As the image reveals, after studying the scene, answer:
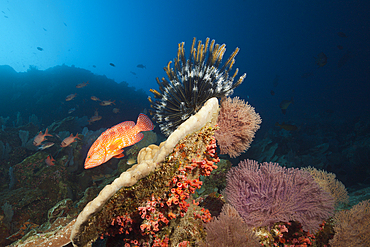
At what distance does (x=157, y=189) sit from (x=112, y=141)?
4.25 feet

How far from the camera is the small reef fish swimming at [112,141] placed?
2.35 m

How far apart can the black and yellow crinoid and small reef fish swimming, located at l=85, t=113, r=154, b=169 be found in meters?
0.71

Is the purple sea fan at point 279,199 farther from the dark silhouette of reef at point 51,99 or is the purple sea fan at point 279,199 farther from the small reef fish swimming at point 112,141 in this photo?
the dark silhouette of reef at point 51,99

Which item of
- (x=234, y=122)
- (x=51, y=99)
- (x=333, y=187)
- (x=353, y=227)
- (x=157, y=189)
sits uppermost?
(x=51, y=99)

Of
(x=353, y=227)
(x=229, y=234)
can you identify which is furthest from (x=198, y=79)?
(x=353, y=227)

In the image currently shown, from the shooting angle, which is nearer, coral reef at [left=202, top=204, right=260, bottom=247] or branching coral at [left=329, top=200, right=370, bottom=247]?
coral reef at [left=202, top=204, right=260, bottom=247]

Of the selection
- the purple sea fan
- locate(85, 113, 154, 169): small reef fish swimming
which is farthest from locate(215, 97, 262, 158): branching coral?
locate(85, 113, 154, 169): small reef fish swimming

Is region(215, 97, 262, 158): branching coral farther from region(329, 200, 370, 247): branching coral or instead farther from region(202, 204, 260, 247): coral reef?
region(329, 200, 370, 247): branching coral

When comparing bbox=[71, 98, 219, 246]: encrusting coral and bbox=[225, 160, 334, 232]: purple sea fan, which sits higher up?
bbox=[71, 98, 219, 246]: encrusting coral

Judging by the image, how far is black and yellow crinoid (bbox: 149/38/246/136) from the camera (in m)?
2.39

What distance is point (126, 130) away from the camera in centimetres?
260

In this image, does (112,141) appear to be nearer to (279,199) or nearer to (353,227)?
(279,199)

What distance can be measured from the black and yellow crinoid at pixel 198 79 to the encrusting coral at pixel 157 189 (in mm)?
651

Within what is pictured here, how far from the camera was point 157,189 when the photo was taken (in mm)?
1647
